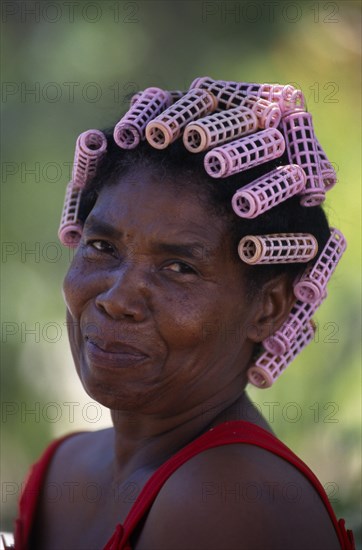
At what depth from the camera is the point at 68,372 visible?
17.9 feet

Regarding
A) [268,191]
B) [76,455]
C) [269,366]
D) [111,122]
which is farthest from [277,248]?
[111,122]

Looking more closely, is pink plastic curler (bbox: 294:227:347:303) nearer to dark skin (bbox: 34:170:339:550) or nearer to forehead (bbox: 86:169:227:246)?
dark skin (bbox: 34:170:339:550)

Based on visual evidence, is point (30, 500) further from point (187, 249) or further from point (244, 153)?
point (244, 153)

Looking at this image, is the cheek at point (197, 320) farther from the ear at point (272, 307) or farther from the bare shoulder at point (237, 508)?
the bare shoulder at point (237, 508)

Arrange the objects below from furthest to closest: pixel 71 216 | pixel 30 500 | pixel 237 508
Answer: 1. pixel 30 500
2. pixel 71 216
3. pixel 237 508

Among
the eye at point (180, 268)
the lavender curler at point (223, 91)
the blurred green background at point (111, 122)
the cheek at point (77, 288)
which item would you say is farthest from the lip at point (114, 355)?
the blurred green background at point (111, 122)

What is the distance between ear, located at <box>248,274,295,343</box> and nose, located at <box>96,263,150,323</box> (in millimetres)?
390

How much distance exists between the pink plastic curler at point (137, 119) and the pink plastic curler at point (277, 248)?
45 cm

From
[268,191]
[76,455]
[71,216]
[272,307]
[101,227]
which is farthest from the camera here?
[76,455]

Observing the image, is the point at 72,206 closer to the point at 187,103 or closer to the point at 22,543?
the point at 187,103

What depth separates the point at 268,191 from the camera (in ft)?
8.36

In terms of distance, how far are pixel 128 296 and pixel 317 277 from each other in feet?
2.01

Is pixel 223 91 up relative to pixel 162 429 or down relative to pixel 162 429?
up

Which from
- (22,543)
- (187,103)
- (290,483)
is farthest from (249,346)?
(22,543)
